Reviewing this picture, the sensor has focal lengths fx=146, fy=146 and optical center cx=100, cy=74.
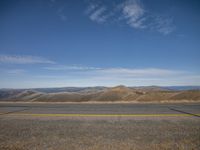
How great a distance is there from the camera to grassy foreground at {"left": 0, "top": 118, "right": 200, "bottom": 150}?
394 centimetres

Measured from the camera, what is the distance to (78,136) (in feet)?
15.5

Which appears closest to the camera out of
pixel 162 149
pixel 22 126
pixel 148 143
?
pixel 162 149

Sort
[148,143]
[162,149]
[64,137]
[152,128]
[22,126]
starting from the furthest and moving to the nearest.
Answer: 1. [22,126]
2. [152,128]
3. [64,137]
4. [148,143]
5. [162,149]

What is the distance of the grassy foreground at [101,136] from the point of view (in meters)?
3.94

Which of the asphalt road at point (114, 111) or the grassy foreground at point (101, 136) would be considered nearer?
the grassy foreground at point (101, 136)

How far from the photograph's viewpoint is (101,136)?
185 inches

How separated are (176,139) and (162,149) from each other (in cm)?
92

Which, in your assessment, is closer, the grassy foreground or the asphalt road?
the grassy foreground

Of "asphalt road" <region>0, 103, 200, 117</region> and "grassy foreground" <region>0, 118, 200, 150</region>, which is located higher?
"asphalt road" <region>0, 103, 200, 117</region>

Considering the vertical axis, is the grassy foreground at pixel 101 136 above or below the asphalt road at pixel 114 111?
below

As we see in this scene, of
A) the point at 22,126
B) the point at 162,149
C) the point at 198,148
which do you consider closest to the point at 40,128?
the point at 22,126

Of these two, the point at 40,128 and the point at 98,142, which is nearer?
the point at 98,142

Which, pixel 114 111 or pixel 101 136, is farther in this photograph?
pixel 114 111

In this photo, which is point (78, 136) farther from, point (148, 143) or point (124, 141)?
point (148, 143)
